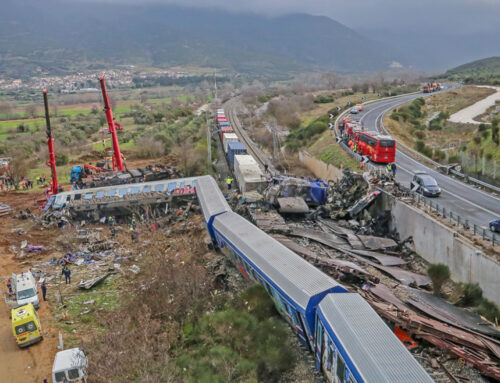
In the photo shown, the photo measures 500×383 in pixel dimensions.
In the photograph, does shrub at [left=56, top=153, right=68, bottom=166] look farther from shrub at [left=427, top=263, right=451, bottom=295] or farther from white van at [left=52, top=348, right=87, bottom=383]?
shrub at [left=427, top=263, right=451, bottom=295]

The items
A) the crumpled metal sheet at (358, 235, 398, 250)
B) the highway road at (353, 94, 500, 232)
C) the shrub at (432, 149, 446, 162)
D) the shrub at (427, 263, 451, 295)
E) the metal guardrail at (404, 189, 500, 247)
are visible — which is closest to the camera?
the shrub at (427, 263, 451, 295)

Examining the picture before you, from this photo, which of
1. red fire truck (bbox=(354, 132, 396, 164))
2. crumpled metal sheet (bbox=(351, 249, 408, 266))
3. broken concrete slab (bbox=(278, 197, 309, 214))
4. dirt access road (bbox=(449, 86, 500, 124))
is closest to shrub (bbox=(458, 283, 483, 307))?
crumpled metal sheet (bbox=(351, 249, 408, 266))

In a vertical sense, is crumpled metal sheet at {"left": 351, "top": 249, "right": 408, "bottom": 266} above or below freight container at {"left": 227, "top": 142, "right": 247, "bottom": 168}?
below

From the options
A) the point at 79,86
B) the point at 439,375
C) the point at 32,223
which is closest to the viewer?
the point at 439,375

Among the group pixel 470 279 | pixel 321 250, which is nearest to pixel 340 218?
pixel 321 250

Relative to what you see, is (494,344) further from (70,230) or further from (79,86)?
(79,86)

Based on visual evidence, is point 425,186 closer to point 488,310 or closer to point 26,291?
point 488,310

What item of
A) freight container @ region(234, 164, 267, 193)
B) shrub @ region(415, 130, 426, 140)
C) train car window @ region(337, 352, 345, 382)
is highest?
shrub @ region(415, 130, 426, 140)
